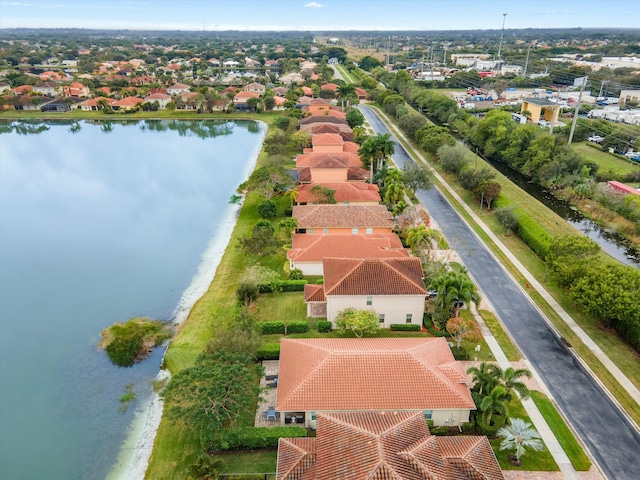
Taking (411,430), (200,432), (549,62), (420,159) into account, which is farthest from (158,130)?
(549,62)

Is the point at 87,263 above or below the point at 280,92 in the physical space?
below

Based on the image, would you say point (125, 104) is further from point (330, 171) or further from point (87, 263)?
point (87, 263)

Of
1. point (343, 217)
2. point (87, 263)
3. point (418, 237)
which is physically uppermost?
point (418, 237)

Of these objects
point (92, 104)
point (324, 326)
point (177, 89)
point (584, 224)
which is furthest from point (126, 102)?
point (584, 224)

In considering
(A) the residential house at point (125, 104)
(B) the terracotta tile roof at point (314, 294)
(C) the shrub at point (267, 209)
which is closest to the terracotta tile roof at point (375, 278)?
(B) the terracotta tile roof at point (314, 294)

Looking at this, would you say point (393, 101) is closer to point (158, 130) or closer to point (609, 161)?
point (609, 161)

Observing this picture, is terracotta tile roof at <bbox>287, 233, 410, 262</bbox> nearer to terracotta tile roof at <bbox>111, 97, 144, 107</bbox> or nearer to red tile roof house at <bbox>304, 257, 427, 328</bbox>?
red tile roof house at <bbox>304, 257, 427, 328</bbox>
